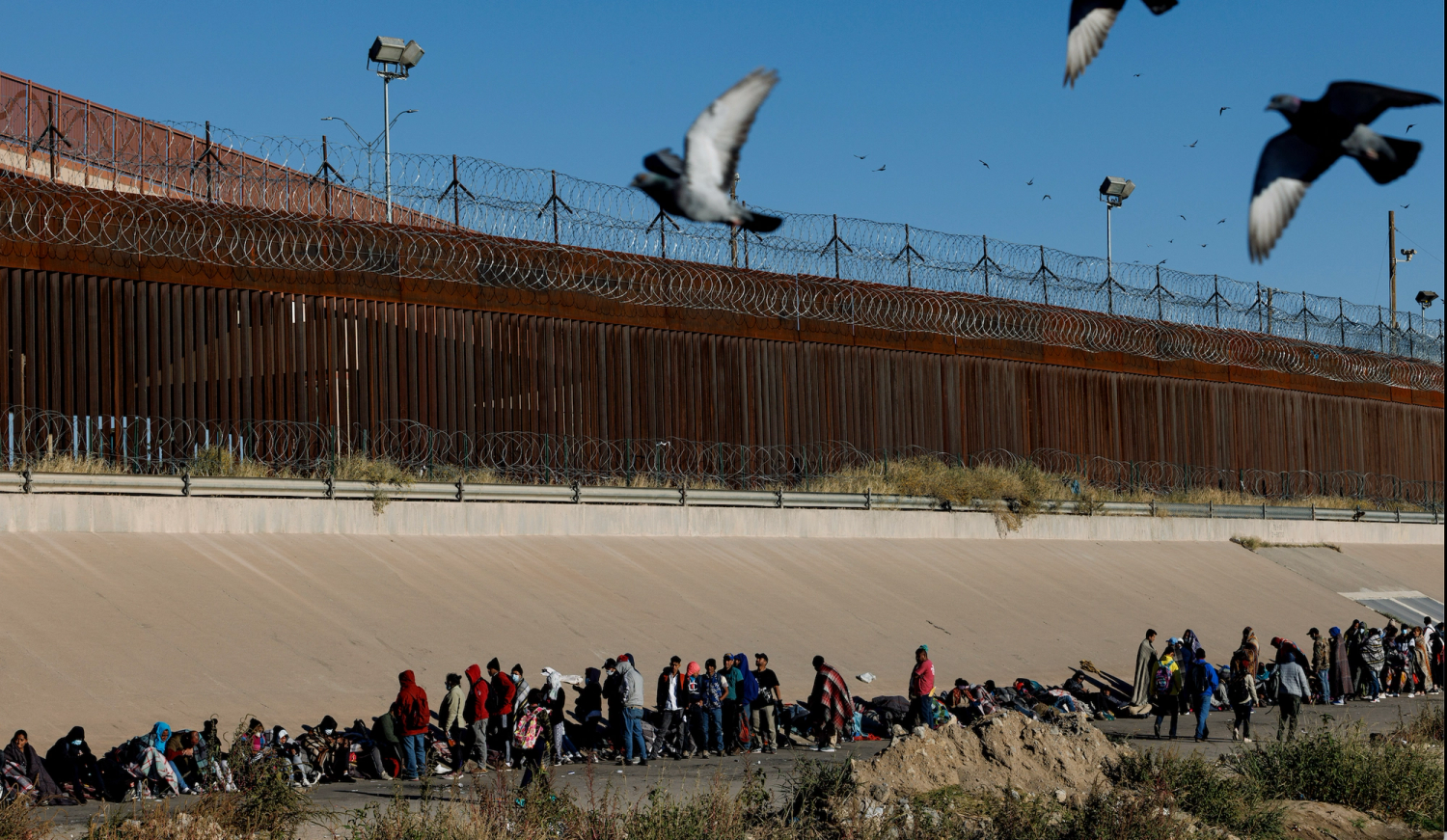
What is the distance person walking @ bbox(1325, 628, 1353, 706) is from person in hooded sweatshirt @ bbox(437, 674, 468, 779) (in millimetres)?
12631

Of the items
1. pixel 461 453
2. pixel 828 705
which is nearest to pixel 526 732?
pixel 828 705

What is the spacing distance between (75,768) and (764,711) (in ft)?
22.2

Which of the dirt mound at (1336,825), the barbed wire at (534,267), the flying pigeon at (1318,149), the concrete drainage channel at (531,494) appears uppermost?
the barbed wire at (534,267)

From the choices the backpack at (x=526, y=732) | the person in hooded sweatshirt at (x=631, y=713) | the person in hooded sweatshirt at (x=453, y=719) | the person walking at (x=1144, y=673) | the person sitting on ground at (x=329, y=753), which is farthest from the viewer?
the person walking at (x=1144, y=673)

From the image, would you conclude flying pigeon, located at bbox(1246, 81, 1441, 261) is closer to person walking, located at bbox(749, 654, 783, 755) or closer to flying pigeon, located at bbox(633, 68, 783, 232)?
flying pigeon, located at bbox(633, 68, 783, 232)

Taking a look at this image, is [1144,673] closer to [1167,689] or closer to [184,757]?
[1167,689]

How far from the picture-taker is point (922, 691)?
55.0 feet

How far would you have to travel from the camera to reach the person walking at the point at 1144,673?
18.8 meters

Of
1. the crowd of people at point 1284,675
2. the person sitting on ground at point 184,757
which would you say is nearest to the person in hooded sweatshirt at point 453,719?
the person sitting on ground at point 184,757

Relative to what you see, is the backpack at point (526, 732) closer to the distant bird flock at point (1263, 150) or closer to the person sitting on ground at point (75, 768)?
the person sitting on ground at point (75, 768)

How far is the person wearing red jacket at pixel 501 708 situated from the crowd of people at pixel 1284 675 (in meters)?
6.93

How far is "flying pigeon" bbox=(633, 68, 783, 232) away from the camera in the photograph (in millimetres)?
7527

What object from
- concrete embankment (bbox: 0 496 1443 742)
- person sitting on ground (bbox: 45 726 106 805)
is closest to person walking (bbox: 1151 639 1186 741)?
concrete embankment (bbox: 0 496 1443 742)

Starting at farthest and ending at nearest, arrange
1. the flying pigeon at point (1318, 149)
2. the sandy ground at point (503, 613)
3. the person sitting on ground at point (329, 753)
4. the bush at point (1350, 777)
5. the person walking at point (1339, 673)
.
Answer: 1. the person walking at point (1339, 673)
2. the sandy ground at point (503, 613)
3. the person sitting on ground at point (329, 753)
4. the bush at point (1350, 777)
5. the flying pigeon at point (1318, 149)
